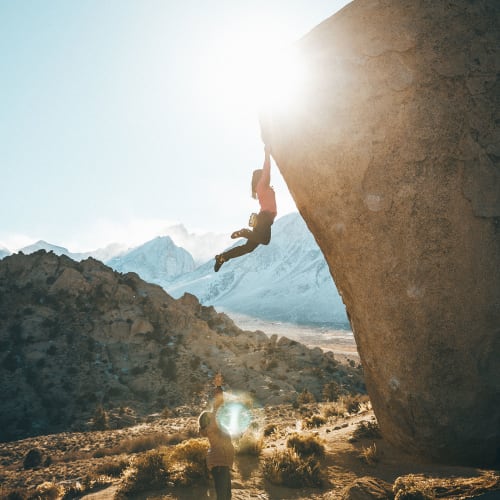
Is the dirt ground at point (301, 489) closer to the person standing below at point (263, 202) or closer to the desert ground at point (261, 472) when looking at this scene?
the desert ground at point (261, 472)

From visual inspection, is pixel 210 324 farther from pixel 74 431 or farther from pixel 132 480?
pixel 132 480

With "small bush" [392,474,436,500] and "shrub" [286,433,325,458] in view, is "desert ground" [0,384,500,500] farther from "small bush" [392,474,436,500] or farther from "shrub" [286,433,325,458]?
"shrub" [286,433,325,458]

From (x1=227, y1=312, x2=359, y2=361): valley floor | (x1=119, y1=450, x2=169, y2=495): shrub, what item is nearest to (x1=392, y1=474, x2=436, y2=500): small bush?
(x1=119, y1=450, x2=169, y2=495): shrub

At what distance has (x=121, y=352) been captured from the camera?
111 ft

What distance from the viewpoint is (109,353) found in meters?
33.4

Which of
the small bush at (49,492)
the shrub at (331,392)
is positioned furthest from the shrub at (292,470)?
the shrub at (331,392)

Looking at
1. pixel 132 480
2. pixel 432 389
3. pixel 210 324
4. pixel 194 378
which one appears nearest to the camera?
pixel 432 389

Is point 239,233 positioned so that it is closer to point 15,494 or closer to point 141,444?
point 15,494

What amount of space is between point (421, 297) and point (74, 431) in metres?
24.6

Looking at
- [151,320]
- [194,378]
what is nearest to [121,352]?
[151,320]

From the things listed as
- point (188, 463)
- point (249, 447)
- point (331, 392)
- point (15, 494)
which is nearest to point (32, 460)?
point (15, 494)

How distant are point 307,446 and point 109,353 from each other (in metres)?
29.1

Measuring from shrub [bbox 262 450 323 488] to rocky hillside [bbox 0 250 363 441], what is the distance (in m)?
20.7

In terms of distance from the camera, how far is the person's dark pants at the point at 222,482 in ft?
19.3
